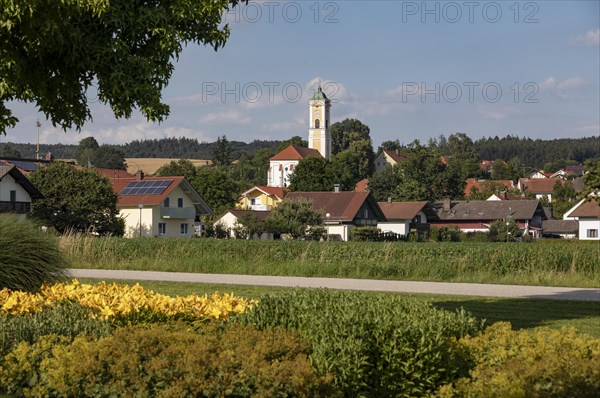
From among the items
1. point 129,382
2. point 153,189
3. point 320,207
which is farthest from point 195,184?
point 129,382

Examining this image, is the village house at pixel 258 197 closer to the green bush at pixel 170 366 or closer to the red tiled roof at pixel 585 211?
the red tiled roof at pixel 585 211

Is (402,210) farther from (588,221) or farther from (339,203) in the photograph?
(588,221)

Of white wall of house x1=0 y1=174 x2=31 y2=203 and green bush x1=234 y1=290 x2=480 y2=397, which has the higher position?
white wall of house x1=0 y1=174 x2=31 y2=203

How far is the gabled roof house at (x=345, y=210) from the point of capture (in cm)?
8038

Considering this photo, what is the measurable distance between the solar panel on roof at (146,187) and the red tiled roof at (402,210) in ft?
102

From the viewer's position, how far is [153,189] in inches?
2810

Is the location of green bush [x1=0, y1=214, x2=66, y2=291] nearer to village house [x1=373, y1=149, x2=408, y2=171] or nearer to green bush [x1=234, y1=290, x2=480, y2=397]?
green bush [x1=234, y1=290, x2=480, y2=397]

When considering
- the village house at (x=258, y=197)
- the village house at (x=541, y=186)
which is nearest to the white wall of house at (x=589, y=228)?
the village house at (x=258, y=197)

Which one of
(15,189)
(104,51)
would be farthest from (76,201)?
(104,51)

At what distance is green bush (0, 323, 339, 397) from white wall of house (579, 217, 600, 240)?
268ft

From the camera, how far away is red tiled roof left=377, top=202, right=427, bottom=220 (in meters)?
93.9

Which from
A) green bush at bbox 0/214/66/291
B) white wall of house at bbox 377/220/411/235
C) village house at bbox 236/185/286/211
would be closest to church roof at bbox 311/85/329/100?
village house at bbox 236/185/286/211

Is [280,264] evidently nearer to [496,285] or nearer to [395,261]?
[395,261]

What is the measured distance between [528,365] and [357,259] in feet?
79.5
